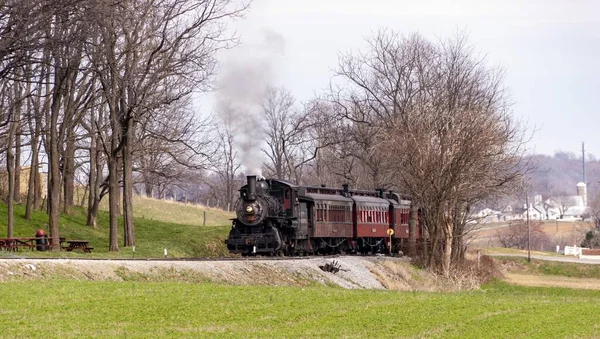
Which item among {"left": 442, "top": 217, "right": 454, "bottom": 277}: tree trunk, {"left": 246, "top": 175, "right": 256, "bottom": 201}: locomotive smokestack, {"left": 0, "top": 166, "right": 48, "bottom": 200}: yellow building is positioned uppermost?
{"left": 0, "top": 166, "right": 48, "bottom": 200}: yellow building

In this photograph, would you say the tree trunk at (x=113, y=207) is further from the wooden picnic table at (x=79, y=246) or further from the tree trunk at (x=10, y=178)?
the tree trunk at (x=10, y=178)

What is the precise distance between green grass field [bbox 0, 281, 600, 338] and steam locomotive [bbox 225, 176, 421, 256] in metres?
17.8

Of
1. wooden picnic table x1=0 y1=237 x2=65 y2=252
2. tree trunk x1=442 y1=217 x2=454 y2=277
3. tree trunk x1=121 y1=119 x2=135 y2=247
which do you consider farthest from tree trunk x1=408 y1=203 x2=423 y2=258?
wooden picnic table x1=0 y1=237 x2=65 y2=252

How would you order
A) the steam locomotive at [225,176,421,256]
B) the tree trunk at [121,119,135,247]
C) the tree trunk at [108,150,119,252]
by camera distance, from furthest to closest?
the tree trunk at [121,119,135,247]
the tree trunk at [108,150,119,252]
the steam locomotive at [225,176,421,256]

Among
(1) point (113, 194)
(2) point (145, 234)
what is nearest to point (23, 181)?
(2) point (145, 234)

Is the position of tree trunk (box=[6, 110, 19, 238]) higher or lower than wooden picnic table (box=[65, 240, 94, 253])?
higher

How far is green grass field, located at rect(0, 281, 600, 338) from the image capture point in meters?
17.5

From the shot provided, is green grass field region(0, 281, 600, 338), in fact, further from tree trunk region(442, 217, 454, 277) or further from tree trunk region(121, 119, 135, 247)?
tree trunk region(121, 119, 135, 247)

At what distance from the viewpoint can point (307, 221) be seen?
147 ft

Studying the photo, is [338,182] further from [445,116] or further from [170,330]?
[170,330]

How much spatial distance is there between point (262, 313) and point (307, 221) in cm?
2528

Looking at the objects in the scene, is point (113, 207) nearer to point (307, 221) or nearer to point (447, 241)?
point (307, 221)

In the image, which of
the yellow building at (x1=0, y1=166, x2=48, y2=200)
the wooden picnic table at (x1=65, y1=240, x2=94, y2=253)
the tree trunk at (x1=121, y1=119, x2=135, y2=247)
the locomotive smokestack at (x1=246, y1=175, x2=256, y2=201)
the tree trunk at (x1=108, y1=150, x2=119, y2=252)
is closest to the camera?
the locomotive smokestack at (x1=246, y1=175, x2=256, y2=201)

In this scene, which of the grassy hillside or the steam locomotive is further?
the grassy hillside
